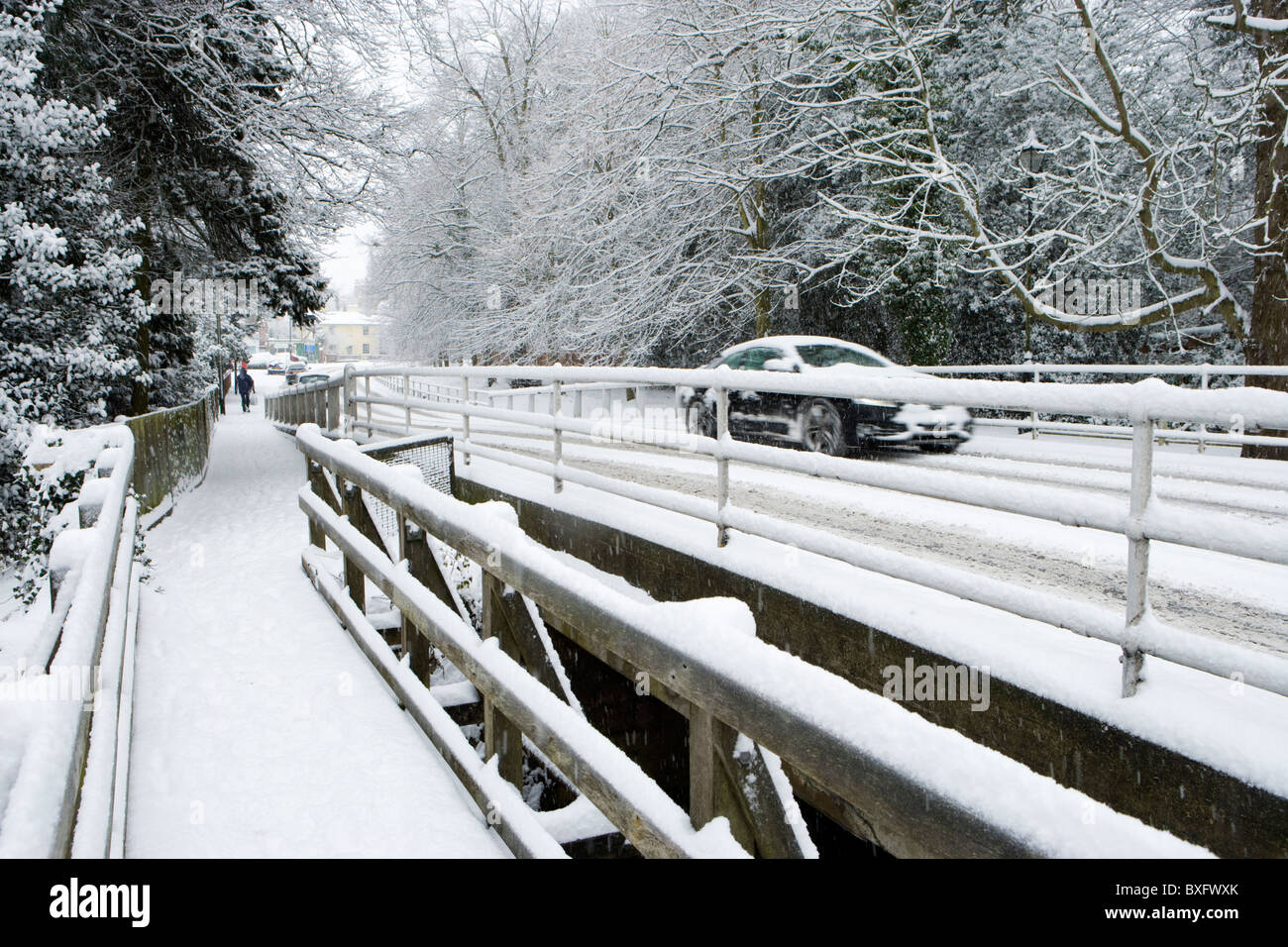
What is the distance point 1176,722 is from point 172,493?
47.4 feet

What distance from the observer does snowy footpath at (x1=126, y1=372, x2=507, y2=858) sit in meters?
3.43

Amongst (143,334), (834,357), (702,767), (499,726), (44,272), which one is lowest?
(499,726)

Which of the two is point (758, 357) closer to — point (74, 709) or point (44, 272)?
point (44, 272)

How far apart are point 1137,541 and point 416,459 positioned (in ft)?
23.2

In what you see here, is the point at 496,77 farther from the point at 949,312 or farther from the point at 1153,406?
the point at 1153,406

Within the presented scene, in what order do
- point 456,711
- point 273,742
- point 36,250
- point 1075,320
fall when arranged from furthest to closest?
point 1075,320 → point 36,250 → point 456,711 → point 273,742

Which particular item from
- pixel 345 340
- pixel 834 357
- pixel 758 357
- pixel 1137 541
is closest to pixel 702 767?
pixel 1137 541

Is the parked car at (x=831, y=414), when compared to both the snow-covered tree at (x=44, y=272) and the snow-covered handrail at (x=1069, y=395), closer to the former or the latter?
the snow-covered handrail at (x=1069, y=395)

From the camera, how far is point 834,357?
1234cm

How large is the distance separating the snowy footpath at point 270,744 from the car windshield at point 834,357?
290 inches

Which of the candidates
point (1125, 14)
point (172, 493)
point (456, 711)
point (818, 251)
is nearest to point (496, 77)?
point (818, 251)

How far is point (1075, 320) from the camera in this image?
1409 cm

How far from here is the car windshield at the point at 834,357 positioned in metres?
12.2
